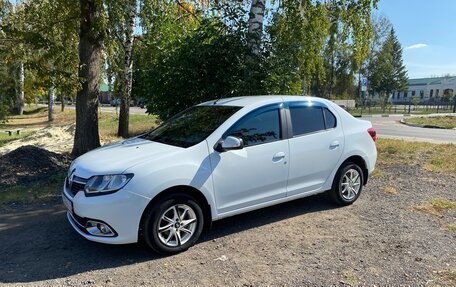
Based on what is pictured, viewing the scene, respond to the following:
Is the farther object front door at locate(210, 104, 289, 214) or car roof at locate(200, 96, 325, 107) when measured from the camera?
car roof at locate(200, 96, 325, 107)

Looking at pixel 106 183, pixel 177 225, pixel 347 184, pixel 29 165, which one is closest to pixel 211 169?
pixel 177 225

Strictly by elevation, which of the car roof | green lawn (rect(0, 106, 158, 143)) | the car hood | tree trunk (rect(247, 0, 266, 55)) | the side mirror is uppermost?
tree trunk (rect(247, 0, 266, 55))

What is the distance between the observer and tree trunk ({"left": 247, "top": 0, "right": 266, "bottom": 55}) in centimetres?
841

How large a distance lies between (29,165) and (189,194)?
5472 millimetres

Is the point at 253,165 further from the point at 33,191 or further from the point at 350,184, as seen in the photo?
the point at 33,191

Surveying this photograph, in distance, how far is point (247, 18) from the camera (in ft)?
28.7

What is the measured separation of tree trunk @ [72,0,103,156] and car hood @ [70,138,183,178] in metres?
4.27

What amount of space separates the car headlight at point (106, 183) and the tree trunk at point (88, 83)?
4.91 meters

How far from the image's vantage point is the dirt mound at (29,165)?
25.2 feet

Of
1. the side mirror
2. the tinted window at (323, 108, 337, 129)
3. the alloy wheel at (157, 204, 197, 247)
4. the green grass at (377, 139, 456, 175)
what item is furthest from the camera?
the green grass at (377, 139, 456, 175)

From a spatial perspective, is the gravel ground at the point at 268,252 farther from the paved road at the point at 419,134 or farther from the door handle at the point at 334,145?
the paved road at the point at 419,134

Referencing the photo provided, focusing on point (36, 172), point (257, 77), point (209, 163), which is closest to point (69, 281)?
point (209, 163)

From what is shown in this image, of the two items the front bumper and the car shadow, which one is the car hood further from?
the car shadow

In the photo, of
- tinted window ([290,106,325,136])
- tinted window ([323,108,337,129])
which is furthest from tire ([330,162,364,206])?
tinted window ([290,106,325,136])
